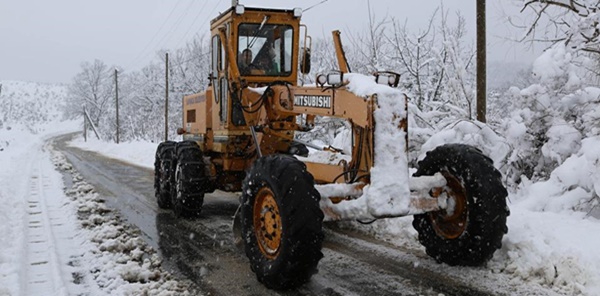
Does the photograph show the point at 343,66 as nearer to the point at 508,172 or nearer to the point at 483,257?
the point at 483,257

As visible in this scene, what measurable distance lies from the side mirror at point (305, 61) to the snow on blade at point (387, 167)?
293cm

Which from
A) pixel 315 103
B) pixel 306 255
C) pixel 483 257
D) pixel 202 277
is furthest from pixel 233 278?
pixel 483 257

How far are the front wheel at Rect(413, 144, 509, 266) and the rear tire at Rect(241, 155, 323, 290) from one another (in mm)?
1537

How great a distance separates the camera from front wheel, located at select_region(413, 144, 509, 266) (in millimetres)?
4887

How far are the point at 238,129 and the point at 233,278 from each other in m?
3.20

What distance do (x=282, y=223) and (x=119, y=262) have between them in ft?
6.92

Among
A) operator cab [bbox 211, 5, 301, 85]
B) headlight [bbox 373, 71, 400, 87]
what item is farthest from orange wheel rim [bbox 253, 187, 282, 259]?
operator cab [bbox 211, 5, 301, 85]

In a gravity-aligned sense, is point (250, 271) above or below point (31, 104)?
below

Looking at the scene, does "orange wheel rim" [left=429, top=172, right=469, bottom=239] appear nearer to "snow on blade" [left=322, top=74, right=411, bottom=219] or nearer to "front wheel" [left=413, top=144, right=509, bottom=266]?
"front wheel" [left=413, top=144, right=509, bottom=266]

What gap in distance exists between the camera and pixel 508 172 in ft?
26.0

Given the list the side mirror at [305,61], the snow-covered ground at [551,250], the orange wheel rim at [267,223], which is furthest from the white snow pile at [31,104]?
the snow-covered ground at [551,250]

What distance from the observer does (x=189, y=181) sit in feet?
25.3

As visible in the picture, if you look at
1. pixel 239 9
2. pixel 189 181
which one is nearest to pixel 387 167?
pixel 239 9

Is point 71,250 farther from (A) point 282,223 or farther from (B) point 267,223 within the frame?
(A) point 282,223
